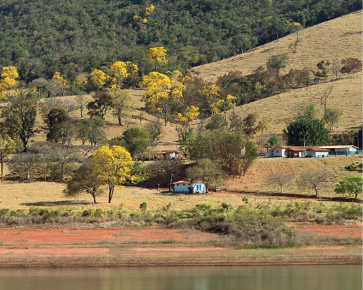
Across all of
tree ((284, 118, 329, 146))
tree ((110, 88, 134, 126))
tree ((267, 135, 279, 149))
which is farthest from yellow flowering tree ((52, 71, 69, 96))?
tree ((284, 118, 329, 146))

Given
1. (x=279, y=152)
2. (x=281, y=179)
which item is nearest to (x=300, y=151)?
(x=279, y=152)

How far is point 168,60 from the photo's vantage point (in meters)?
164

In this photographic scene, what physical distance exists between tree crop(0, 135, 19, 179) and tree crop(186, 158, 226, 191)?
25.5m

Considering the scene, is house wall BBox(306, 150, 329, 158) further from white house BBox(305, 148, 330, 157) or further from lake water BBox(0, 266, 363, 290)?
lake water BBox(0, 266, 363, 290)

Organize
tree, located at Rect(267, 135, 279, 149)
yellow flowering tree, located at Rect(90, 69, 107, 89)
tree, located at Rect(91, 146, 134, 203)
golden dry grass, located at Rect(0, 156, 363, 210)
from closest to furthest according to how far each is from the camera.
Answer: golden dry grass, located at Rect(0, 156, 363, 210) < tree, located at Rect(91, 146, 134, 203) < tree, located at Rect(267, 135, 279, 149) < yellow flowering tree, located at Rect(90, 69, 107, 89)

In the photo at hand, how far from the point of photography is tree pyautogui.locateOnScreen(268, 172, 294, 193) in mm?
78406

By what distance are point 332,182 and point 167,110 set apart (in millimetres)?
54810

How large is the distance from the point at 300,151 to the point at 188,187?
21.9 m

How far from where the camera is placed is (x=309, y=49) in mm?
168875

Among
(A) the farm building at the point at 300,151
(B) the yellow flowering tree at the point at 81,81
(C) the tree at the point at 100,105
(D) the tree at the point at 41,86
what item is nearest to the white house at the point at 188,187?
(A) the farm building at the point at 300,151

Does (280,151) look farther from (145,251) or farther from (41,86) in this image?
(41,86)

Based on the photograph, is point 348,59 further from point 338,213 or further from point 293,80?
point 338,213

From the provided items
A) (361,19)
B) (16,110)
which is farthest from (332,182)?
(361,19)

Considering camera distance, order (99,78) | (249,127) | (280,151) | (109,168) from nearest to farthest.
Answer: (109,168)
(280,151)
(249,127)
(99,78)
